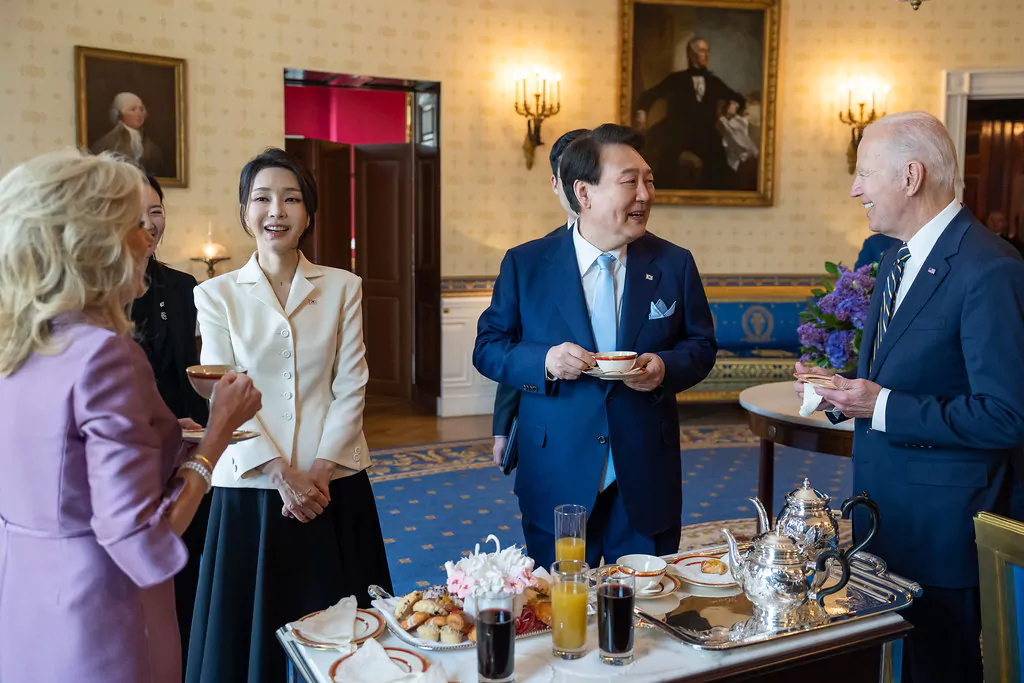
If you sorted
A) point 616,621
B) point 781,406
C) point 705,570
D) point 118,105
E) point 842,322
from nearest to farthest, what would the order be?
point 616,621
point 705,570
point 842,322
point 781,406
point 118,105

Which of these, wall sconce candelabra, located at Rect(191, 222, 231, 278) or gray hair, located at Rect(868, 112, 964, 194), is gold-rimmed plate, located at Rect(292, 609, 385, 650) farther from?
wall sconce candelabra, located at Rect(191, 222, 231, 278)

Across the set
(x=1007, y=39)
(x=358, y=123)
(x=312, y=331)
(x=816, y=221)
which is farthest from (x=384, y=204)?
(x=312, y=331)

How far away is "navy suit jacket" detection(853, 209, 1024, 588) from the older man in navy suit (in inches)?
21.0

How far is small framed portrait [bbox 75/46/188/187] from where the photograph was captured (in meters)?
6.63

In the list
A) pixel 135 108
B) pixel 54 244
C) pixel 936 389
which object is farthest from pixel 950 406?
pixel 135 108

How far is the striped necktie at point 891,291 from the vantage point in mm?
2445

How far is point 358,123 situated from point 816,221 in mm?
5016

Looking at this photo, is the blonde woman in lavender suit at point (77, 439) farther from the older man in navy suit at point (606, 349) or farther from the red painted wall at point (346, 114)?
the red painted wall at point (346, 114)

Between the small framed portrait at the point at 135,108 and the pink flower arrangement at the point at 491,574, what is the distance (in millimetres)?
5669

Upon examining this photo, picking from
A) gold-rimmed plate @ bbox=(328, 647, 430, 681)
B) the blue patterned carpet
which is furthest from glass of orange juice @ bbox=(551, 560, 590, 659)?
the blue patterned carpet

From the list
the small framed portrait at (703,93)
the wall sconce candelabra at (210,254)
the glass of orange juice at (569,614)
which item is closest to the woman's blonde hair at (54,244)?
the glass of orange juice at (569,614)

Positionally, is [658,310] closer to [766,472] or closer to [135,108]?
[766,472]

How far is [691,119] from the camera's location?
857 centimetres

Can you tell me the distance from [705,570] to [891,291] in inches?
35.9
